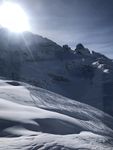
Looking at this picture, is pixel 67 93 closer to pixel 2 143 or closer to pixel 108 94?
pixel 108 94

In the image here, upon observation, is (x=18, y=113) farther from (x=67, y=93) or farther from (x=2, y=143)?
(x=67, y=93)

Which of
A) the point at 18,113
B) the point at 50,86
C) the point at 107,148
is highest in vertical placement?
the point at 50,86

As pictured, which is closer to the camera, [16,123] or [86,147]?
[86,147]

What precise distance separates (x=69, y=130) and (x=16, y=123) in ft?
12.5

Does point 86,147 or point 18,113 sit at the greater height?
point 18,113

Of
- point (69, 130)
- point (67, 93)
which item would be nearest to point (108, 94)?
point (67, 93)

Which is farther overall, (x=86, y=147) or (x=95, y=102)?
(x=95, y=102)

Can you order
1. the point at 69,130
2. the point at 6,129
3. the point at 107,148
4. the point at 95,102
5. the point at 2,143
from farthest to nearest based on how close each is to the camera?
the point at 95,102, the point at 69,130, the point at 6,129, the point at 107,148, the point at 2,143

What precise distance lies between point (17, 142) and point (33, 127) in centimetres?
412

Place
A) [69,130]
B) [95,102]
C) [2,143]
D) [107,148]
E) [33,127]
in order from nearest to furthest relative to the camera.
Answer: [2,143]
[107,148]
[33,127]
[69,130]
[95,102]

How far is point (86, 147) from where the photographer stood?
1636 cm

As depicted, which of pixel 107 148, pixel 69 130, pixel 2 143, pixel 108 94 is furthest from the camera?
pixel 108 94

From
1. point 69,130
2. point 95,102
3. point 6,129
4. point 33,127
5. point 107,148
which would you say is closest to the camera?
point 107,148

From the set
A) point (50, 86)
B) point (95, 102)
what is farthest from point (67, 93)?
point (95, 102)
